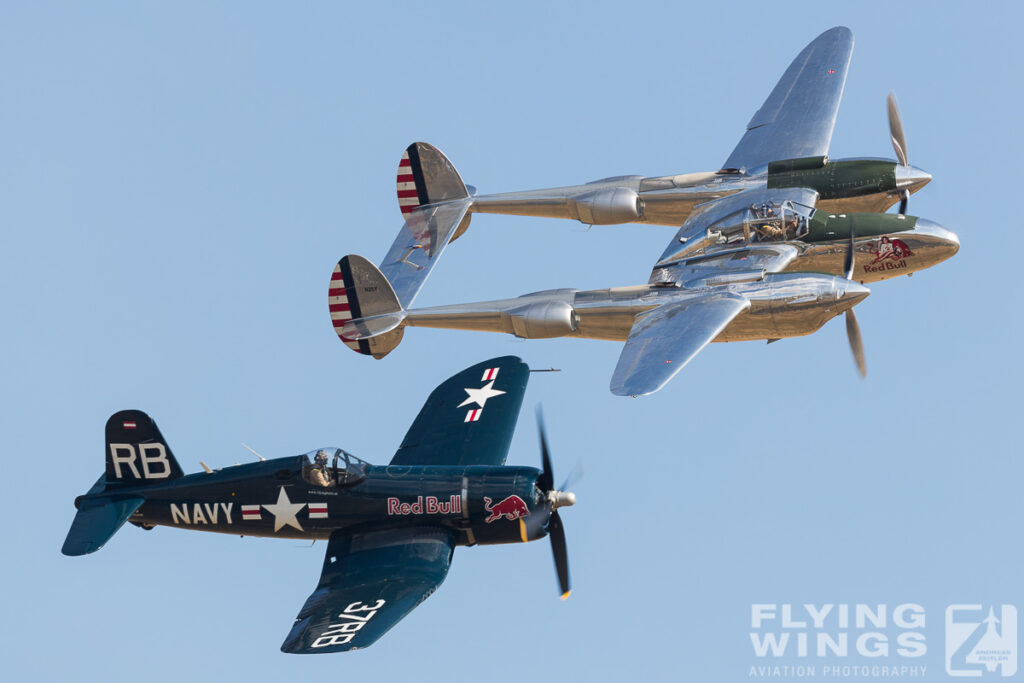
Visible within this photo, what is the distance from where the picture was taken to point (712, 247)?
1569 inches

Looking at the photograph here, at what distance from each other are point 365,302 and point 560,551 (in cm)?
822

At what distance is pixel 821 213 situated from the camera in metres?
40.2

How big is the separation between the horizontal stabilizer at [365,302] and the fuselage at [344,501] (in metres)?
5.15

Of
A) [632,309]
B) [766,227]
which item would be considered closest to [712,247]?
[766,227]

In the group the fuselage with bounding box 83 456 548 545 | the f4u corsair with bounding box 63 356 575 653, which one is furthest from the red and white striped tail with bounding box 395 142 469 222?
the fuselage with bounding box 83 456 548 545

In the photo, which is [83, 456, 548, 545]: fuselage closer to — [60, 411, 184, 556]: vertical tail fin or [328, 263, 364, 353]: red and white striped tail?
[60, 411, 184, 556]: vertical tail fin

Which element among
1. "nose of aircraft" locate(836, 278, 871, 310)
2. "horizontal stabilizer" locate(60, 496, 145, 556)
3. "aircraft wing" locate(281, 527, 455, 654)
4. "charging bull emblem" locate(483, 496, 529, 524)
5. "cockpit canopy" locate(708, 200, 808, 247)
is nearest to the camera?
"aircraft wing" locate(281, 527, 455, 654)

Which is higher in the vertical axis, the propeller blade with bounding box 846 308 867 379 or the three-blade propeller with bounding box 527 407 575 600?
the propeller blade with bounding box 846 308 867 379

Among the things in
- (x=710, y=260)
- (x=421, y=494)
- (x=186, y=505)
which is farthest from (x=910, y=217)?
(x=186, y=505)

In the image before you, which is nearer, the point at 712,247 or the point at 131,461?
the point at 131,461

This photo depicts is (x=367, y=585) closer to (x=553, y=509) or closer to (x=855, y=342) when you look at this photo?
(x=553, y=509)

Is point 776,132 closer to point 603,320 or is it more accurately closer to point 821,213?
point 821,213

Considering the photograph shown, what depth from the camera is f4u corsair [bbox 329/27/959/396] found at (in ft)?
123

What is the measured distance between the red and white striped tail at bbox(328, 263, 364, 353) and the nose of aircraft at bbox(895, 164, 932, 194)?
1202cm
